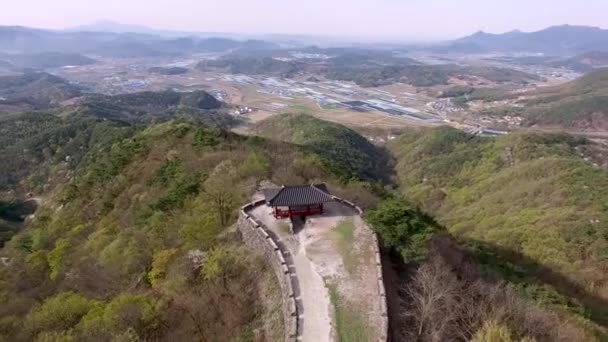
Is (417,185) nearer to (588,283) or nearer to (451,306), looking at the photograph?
(588,283)

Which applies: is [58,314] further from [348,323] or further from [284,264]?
[348,323]

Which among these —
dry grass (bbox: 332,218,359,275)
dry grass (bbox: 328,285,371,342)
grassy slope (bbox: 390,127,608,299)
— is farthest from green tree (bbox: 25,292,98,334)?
grassy slope (bbox: 390,127,608,299)

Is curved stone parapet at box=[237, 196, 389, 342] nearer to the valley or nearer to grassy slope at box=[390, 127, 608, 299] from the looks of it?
the valley

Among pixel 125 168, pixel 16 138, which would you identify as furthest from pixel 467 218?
pixel 16 138

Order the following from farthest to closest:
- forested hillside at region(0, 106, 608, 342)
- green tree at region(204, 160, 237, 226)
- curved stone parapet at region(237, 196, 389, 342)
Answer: green tree at region(204, 160, 237, 226) → forested hillside at region(0, 106, 608, 342) → curved stone parapet at region(237, 196, 389, 342)

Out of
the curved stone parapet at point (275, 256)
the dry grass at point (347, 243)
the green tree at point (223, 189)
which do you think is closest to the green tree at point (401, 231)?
the dry grass at point (347, 243)

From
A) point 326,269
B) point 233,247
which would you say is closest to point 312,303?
point 326,269

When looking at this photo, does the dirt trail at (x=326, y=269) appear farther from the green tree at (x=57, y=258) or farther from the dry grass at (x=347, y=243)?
the green tree at (x=57, y=258)
